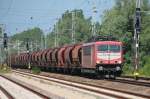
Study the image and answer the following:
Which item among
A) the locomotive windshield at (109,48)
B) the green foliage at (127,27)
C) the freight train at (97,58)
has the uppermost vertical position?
the green foliage at (127,27)

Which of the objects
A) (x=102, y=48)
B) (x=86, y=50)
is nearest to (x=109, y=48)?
(x=102, y=48)

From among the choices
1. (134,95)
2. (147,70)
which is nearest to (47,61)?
(147,70)

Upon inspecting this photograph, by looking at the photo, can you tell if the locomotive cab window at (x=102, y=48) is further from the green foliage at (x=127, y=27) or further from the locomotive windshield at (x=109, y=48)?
the green foliage at (x=127, y=27)

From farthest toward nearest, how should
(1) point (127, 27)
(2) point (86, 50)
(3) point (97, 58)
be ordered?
(1) point (127, 27)
(2) point (86, 50)
(3) point (97, 58)

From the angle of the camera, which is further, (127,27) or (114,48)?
(127,27)

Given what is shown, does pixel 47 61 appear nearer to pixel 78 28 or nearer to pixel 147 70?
pixel 147 70

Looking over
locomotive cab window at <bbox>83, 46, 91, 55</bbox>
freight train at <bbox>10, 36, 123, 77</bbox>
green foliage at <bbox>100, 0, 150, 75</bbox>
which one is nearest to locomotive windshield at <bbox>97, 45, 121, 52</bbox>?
freight train at <bbox>10, 36, 123, 77</bbox>

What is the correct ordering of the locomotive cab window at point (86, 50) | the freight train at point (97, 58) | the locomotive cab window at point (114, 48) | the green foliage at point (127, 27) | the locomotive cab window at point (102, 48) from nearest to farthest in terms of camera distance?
the freight train at point (97, 58) < the locomotive cab window at point (102, 48) < the locomotive cab window at point (114, 48) < the locomotive cab window at point (86, 50) < the green foliage at point (127, 27)

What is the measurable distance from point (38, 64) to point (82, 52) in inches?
Answer: 1398

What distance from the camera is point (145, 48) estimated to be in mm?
85312

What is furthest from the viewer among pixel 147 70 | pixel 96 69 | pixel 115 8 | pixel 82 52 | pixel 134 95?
pixel 115 8

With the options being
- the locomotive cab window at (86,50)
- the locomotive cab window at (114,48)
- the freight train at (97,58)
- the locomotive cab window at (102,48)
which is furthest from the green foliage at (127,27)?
the locomotive cab window at (102,48)

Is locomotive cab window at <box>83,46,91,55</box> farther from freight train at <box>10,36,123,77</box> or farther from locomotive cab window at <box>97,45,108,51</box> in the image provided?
locomotive cab window at <box>97,45,108,51</box>

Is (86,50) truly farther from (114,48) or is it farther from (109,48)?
(114,48)
